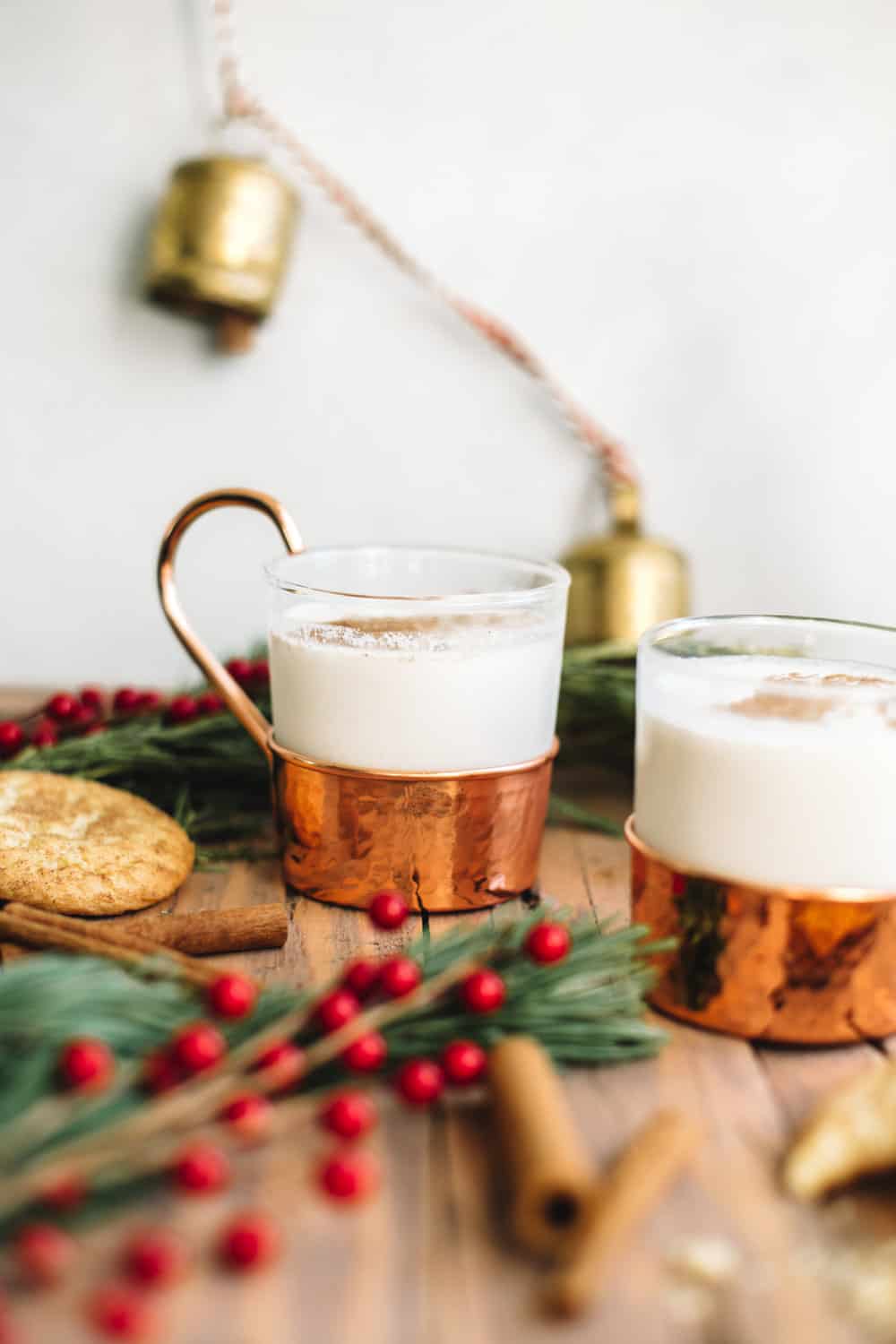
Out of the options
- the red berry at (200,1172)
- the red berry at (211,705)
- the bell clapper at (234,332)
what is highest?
the bell clapper at (234,332)

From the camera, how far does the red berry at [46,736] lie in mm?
1164

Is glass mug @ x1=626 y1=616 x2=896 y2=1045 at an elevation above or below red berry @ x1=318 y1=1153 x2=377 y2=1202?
above

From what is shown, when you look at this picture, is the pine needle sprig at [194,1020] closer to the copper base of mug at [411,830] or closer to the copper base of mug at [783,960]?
the copper base of mug at [783,960]

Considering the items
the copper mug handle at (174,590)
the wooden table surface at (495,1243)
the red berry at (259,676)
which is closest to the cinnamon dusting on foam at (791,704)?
the wooden table surface at (495,1243)

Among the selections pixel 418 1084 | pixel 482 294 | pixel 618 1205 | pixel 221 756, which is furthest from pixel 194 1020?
pixel 482 294

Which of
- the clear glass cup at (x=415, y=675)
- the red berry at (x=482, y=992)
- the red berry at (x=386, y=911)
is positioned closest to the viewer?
the red berry at (x=482, y=992)

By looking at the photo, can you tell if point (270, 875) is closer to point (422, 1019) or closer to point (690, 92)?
point (422, 1019)

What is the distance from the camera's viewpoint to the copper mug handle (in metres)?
1.00

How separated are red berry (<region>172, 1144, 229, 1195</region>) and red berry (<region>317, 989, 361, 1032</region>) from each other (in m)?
0.12

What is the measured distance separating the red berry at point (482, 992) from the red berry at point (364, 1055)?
0.06 meters

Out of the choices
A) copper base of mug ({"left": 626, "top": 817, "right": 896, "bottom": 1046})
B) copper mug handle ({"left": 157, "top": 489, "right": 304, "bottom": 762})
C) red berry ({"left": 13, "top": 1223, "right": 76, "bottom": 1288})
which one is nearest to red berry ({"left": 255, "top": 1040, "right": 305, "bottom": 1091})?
red berry ({"left": 13, "top": 1223, "right": 76, "bottom": 1288})

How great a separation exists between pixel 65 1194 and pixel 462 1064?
23 centimetres

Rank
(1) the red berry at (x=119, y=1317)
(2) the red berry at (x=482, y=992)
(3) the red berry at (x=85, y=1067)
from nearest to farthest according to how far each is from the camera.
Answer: (1) the red berry at (x=119, y=1317) → (3) the red berry at (x=85, y=1067) → (2) the red berry at (x=482, y=992)

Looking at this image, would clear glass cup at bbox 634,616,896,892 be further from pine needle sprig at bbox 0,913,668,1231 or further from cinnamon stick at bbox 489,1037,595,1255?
cinnamon stick at bbox 489,1037,595,1255
